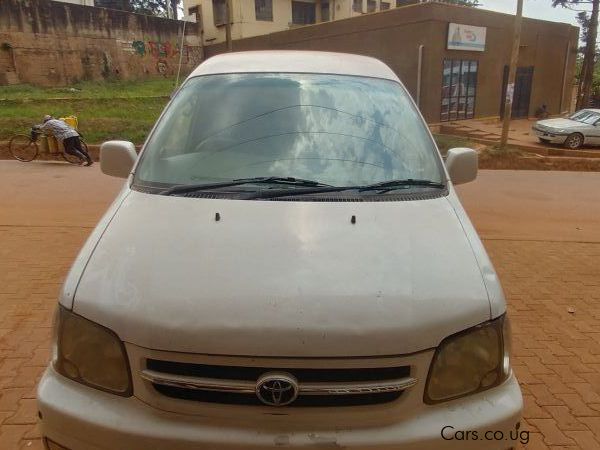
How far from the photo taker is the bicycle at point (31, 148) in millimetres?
11102

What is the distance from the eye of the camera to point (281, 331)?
165 centimetres

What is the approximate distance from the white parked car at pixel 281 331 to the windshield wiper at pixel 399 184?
125 millimetres

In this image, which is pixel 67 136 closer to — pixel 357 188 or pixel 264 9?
pixel 357 188

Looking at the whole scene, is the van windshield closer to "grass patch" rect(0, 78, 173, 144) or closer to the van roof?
the van roof

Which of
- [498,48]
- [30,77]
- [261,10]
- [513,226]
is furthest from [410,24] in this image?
[30,77]

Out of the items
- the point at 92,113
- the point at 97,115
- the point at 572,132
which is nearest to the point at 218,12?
the point at 92,113

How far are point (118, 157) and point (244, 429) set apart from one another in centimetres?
196

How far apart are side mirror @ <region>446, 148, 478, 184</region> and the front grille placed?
5.50ft

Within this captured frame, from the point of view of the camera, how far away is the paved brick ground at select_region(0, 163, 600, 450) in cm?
279

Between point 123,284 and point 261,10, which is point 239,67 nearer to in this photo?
point 123,284

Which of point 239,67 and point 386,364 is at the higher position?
point 239,67

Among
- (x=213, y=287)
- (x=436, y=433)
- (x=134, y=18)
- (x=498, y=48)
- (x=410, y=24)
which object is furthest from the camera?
(x=134, y=18)

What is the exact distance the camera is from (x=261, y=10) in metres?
31.4

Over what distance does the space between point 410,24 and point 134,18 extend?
16.6m
